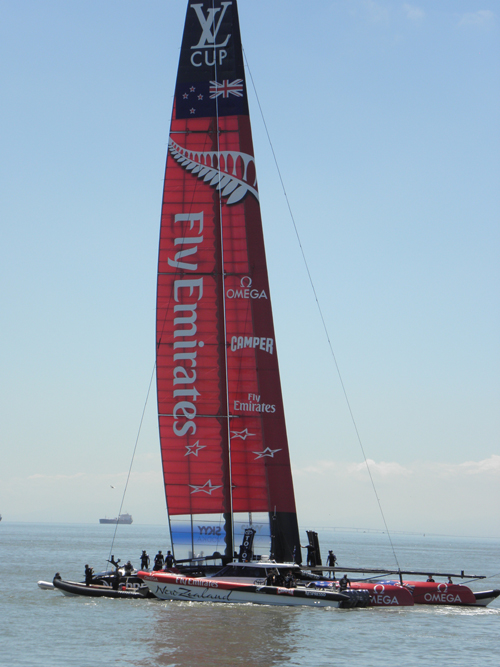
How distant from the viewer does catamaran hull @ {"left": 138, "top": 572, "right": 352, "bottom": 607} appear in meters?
22.8

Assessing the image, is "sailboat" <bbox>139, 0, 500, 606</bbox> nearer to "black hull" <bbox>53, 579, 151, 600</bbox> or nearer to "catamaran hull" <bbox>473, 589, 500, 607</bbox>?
"catamaran hull" <bbox>473, 589, 500, 607</bbox>

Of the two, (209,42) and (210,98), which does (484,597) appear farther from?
(209,42)

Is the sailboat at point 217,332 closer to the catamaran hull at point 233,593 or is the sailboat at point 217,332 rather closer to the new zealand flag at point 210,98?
the new zealand flag at point 210,98

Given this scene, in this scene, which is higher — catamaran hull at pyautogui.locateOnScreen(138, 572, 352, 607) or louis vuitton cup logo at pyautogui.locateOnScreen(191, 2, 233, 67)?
louis vuitton cup logo at pyautogui.locateOnScreen(191, 2, 233, 67)

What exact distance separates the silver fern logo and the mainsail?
0.04 metres

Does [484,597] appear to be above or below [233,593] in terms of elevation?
below

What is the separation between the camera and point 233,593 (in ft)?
76.0

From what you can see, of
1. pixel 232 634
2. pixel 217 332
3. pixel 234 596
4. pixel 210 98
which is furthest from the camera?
pixel 210 98

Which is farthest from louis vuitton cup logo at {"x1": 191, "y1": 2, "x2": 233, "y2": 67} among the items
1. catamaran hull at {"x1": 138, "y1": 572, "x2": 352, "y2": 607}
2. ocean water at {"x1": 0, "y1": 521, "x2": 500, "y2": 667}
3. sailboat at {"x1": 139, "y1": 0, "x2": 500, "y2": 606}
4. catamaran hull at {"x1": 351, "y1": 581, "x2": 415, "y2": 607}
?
catamaran hull at {"x1": 351, "y1": 581, "x2": 415, "y2": 607}

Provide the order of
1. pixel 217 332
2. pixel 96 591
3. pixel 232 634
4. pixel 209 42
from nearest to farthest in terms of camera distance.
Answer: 1. pixel 232 634
2. pixel 96 591
3. pixel 217 332
4. pixel 209 42

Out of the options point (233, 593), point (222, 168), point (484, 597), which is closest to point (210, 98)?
point (222, 168)

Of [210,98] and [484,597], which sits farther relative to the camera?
[210,98]

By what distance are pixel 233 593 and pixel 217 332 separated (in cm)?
880

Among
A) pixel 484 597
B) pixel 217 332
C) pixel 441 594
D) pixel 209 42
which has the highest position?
pixel 209 42
